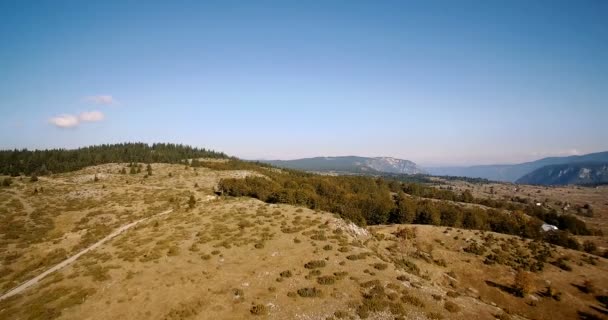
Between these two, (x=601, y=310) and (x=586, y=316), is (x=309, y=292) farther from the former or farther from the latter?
(x=601, y=310)

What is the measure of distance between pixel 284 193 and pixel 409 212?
144 feet

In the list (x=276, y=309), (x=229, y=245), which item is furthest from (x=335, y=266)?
(x=229, y=245)

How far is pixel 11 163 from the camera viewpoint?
16462 centimetres

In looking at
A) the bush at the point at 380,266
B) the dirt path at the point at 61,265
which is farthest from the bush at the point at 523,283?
the dirt path at the point at 61,265

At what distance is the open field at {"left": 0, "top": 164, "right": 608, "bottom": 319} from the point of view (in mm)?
28406

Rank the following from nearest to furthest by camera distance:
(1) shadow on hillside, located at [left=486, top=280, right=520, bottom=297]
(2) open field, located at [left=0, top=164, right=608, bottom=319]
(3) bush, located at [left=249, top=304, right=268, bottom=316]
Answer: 1. (3) bush, located at [left=249, top=304, right=268, bottom=316]
2. (2) open field, located at [left=0, top=164, right=608, bottom=319]
3. (1) shadow on hillside, located at [left=486, top=280, right=520, bottom=297]

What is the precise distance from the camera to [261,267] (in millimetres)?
36594

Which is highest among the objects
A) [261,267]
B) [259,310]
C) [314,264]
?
[314,264]

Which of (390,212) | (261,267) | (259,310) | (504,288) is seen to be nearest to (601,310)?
(504,288)

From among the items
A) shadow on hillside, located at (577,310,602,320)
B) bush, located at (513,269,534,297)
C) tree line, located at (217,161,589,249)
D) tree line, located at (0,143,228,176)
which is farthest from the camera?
tree line, located at (0,143,228,176)

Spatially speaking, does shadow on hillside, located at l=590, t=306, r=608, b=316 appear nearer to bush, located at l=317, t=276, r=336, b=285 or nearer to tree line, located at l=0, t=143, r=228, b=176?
bush, located at l=317, t=276, r=336, b=285

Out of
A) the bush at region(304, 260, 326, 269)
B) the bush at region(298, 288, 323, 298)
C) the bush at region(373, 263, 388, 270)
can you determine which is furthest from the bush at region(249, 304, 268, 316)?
the bush at region(373, 263, 388, 270)

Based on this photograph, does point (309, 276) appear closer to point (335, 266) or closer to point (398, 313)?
point (335, 266)

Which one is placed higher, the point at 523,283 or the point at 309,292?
the point at 309,292
